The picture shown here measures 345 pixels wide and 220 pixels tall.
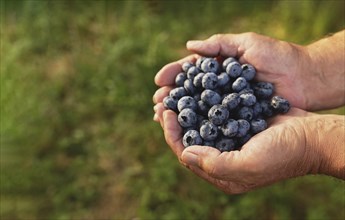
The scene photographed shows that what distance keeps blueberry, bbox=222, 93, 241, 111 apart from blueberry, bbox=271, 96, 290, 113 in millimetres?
171

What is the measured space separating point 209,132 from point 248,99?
225 millimetres

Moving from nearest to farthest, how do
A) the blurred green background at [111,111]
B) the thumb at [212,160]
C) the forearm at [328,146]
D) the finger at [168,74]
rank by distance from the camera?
the thumb at [212,160], the forearm at [328,146], the finger at [168,74], the blurred green background at [111,111]

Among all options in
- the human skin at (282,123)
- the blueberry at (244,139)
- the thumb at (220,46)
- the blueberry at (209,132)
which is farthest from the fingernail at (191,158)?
the thumb at (220,46)

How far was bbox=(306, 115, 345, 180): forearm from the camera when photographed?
1.73 meters

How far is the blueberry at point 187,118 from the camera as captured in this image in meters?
1.80

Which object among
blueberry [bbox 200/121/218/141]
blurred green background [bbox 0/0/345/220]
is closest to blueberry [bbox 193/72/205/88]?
blueberry [bbox 200/121/218/141]

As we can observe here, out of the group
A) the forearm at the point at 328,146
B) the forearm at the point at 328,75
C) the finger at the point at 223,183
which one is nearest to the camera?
the forearm at the point at 328,146

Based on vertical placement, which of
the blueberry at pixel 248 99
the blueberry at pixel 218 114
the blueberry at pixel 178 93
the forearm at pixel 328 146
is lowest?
the forearm at pixel 328 146

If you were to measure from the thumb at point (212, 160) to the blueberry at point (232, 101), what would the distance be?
227 millimetres

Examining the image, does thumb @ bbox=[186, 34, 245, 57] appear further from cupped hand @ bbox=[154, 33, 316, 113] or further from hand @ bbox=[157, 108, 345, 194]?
hand @ bbox=[157, 108, 345, 194]

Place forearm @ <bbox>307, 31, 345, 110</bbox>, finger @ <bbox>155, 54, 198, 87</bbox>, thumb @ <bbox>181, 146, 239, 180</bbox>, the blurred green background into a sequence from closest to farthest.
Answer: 1. thumb @ <bbox>181, 146, 239, 180</bbox>
2. finger @ <bbox>155, 54, 198, 87</bbox>
3. forearm @ <bbox>307, 31, 345, 110</bbox>
4. the blurred green background

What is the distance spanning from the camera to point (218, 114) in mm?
1763

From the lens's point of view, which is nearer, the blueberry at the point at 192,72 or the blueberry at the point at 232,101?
the blueberry at the point at 232,101

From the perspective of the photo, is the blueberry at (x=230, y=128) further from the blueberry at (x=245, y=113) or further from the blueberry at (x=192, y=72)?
the blueberry at (x=192, y=72)
